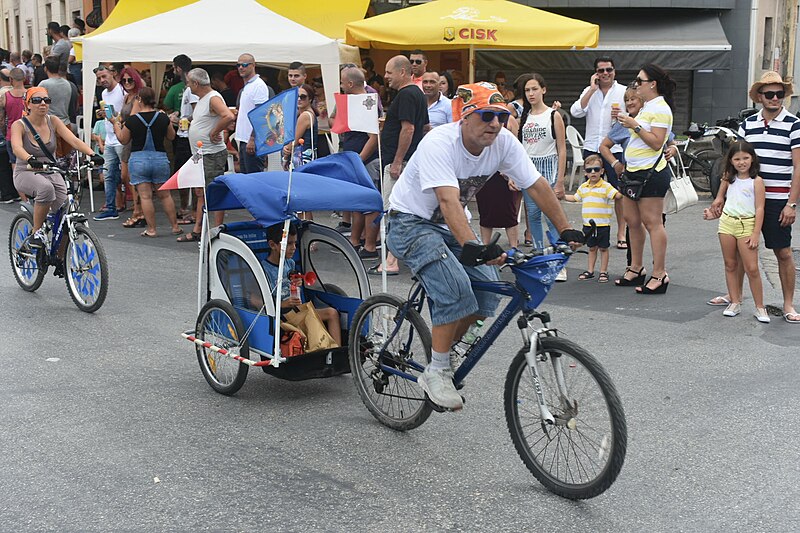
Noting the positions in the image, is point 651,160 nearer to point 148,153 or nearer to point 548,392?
point 548,392

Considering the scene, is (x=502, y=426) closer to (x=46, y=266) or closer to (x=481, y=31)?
(x=46, y=266)

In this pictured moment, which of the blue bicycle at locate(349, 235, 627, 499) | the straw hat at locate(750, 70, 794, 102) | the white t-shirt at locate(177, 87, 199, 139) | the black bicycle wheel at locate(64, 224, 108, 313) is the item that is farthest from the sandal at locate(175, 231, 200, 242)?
the blue bicycle at locate(349, 235, 627, 499)

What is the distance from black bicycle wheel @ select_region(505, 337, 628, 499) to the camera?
4.36 meters

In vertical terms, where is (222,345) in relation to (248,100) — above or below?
below

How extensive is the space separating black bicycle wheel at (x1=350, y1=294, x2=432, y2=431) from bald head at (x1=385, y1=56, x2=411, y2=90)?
14.8ft

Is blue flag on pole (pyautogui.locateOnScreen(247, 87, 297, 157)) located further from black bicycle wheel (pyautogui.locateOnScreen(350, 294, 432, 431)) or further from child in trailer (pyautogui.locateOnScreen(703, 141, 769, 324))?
child in trailer (pyautogui.locateOnScreen(703, 141, 769, 324))

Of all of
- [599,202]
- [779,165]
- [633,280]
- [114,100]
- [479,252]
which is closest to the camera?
[479,252]

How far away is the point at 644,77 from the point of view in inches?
340

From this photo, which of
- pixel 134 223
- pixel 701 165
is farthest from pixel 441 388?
pixel 701 165

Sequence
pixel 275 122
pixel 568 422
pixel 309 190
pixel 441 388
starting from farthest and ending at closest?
pixel 275 122 → pixel 309 190 → pixel 441 388 → pixel 568 422

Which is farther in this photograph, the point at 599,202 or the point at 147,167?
the point at 147,167

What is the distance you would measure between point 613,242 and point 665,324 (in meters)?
3.84

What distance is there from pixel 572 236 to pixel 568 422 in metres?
0.82

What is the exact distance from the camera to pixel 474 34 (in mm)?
13508
